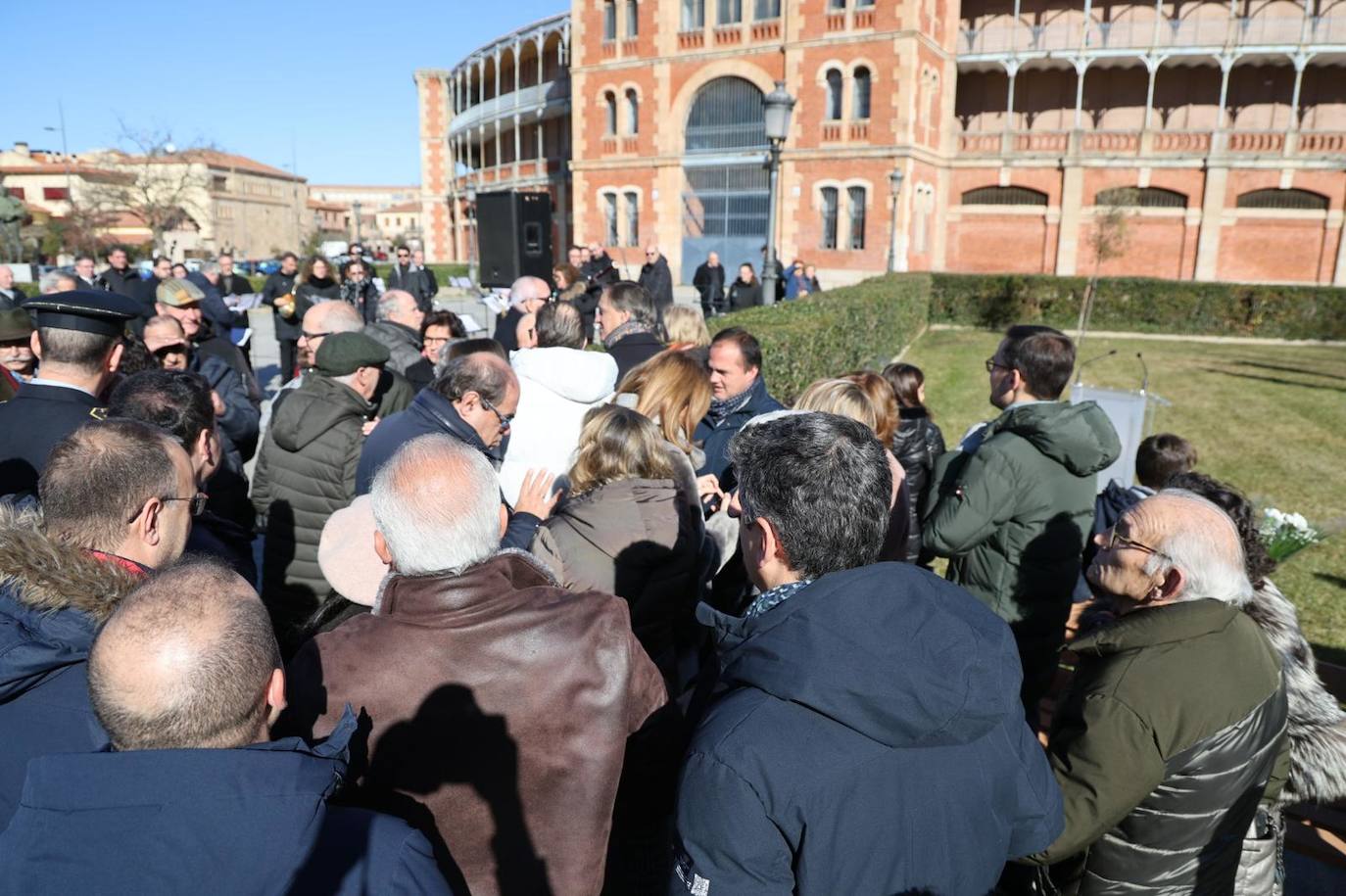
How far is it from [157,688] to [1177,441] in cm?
433

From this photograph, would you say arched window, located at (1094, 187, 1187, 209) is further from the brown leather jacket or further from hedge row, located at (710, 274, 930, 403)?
the brown leather jacket

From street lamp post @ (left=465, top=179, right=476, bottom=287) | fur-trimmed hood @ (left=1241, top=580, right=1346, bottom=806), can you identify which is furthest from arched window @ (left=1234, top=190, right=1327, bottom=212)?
fur-trimmed hood @ (left=1241, top=580, right=1346, bottom=806)

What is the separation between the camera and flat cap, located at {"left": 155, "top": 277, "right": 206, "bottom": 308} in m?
6.07

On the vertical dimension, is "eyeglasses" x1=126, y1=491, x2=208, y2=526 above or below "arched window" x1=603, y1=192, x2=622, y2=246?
below

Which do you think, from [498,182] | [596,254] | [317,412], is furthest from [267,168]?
[317,412]

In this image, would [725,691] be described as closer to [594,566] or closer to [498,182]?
[594,566]

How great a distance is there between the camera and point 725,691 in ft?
5.36

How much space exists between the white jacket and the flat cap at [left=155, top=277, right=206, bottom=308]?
12.0 feet

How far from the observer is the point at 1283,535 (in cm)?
475

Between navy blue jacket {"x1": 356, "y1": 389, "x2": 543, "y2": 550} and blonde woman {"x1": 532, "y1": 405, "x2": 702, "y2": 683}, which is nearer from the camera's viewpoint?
blonde woman {"x1": 532, "y1": 405, "x2": 702, "y2": 683}

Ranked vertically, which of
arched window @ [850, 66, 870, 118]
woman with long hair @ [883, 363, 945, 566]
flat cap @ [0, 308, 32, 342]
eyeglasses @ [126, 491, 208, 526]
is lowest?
woman with long hair @ [883, 363, 945, 566]

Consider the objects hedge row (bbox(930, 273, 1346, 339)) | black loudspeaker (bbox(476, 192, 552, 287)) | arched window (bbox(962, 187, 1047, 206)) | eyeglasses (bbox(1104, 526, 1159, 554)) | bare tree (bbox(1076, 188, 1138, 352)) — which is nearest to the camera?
eyeglasses (bbox(1104, 526, 1159, 554))

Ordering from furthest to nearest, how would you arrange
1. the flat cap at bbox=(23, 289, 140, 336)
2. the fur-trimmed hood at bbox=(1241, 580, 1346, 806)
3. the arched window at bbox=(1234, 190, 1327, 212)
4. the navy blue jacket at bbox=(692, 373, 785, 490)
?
1. the arched window at bbox=(1234, 190, 1327, 212)
2. the navy blue jacket at bbox=(692, 373, 785, 490)
3. the flat cap at bbox=(23, 289, 140, 336)
4. the fur-trimmed hood at bbox=(1241, 580, 1346, 806)

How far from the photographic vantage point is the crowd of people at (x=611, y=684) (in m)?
1.38
